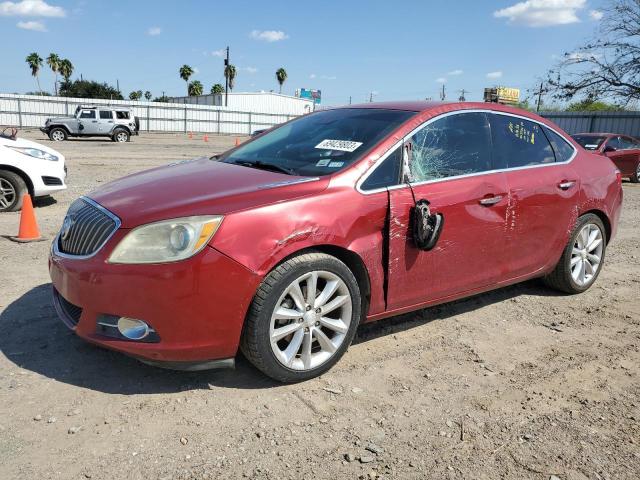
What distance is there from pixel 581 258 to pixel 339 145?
2.70 meters

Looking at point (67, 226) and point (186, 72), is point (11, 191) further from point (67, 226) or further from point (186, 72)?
point (186, 72)

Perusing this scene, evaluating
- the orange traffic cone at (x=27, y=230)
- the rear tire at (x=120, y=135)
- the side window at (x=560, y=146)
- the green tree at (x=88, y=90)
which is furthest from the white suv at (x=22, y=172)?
the green tree at (x=88, y=90)

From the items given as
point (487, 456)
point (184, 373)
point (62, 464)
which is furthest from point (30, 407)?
point (487, 456)

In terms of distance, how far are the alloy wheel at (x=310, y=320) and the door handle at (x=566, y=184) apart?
7.57ft

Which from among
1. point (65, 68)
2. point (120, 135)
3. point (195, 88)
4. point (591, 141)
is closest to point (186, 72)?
point (195, 88)

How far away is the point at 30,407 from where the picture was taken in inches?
111

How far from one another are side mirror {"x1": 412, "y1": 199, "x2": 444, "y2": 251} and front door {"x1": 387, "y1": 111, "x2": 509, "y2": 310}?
1.5 inches

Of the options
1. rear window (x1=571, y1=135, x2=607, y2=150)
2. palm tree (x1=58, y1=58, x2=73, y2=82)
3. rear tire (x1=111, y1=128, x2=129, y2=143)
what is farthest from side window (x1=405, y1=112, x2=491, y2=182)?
palm tree (x1=58, y1=58, x2=73, y2=82)

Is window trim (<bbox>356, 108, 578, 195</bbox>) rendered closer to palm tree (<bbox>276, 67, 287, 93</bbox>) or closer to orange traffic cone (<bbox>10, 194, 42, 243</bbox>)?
orange traffic cone (<bbox>10, 194, 42, 243</bbox>)

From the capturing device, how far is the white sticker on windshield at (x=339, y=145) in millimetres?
3541

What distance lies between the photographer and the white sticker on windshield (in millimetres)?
3541

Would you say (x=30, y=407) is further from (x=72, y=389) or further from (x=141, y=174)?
(x=141, y=174)

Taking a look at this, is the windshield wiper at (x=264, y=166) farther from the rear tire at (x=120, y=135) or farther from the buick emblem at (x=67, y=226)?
the rear tire at (x=120, y=135)

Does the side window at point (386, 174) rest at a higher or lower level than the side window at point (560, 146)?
lower
